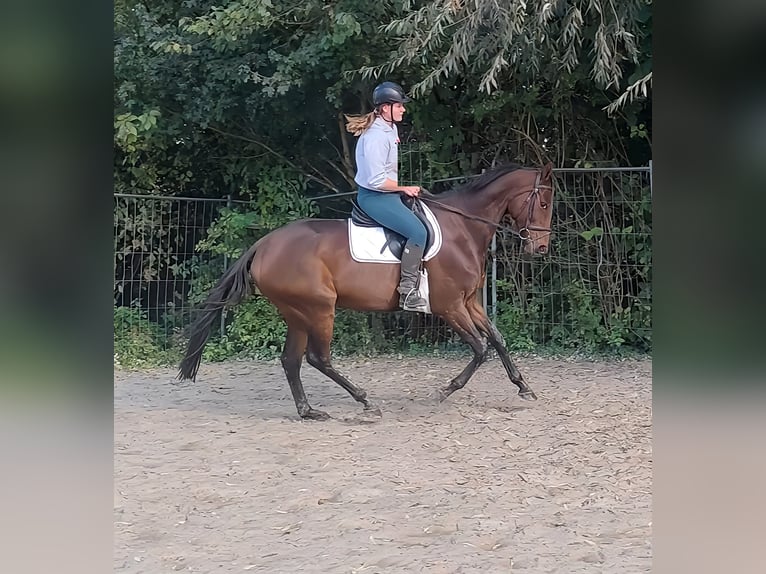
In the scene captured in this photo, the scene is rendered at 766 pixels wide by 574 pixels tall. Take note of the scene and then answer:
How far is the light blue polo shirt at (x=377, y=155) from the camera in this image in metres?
5.45

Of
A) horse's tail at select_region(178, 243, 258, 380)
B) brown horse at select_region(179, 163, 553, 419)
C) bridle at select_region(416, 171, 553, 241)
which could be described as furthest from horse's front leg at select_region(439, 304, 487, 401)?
horse's tail at select_region(178, 243, 258, 380)

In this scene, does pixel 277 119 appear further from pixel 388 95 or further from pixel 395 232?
pixel 395 232

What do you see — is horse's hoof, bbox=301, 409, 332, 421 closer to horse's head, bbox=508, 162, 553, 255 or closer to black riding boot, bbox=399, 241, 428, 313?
black riding boot, bbox=399, 241, 428, 313

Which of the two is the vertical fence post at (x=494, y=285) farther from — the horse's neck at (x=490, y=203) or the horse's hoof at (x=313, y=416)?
the horse's hoof at (x=313, y=416)

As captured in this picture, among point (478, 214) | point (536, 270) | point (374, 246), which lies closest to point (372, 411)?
point (374, 246)

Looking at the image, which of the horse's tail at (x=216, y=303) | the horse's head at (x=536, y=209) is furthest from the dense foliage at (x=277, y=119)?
the horse's tail at (x=216, y=303)

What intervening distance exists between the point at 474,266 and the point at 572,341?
3.45m

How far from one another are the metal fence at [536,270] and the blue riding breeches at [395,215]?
343 cm

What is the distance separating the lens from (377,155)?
17.8 feet

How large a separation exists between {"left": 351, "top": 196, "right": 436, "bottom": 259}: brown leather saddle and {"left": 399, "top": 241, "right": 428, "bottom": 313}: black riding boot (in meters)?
0.07

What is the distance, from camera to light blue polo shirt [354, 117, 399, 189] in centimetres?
545
